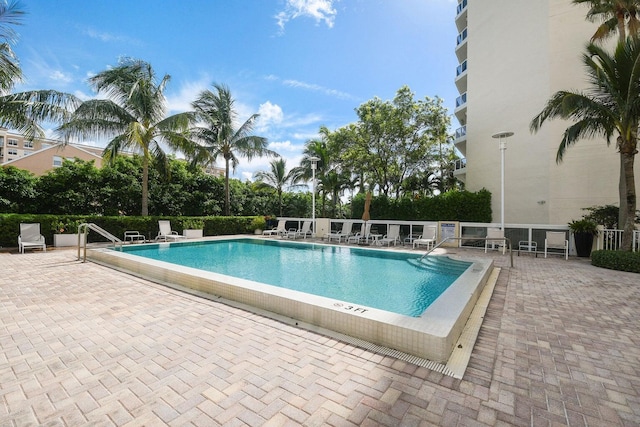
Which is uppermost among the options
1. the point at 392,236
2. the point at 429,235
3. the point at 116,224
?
the point at 116,224

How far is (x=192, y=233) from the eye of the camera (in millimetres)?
15938

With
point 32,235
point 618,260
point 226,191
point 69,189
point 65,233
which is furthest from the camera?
point 226,191

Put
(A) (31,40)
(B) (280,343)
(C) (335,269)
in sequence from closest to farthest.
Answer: (B) (280,343) < (C) (335,269) < (A) (31,40)

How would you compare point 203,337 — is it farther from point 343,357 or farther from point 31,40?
point 31,40

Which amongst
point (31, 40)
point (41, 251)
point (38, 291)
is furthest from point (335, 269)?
point (31, 40)

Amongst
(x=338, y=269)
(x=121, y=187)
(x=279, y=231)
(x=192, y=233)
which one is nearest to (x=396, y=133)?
(x=279, y=231)

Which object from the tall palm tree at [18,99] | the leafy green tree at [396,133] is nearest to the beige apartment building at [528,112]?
the leafy green tree at [396,133]

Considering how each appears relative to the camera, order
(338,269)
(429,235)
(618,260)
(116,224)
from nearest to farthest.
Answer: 1. (618,260)
2. (338,269)
3. (429,235)
4. (116,224)

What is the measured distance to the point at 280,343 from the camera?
3363 mm

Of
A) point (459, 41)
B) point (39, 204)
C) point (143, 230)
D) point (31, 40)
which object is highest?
point (459, 41)

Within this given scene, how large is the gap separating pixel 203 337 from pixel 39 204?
15.5 metres

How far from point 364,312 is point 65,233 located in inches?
569

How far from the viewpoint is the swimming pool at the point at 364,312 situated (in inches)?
123

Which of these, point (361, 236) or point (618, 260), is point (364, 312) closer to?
point (618, 260)
